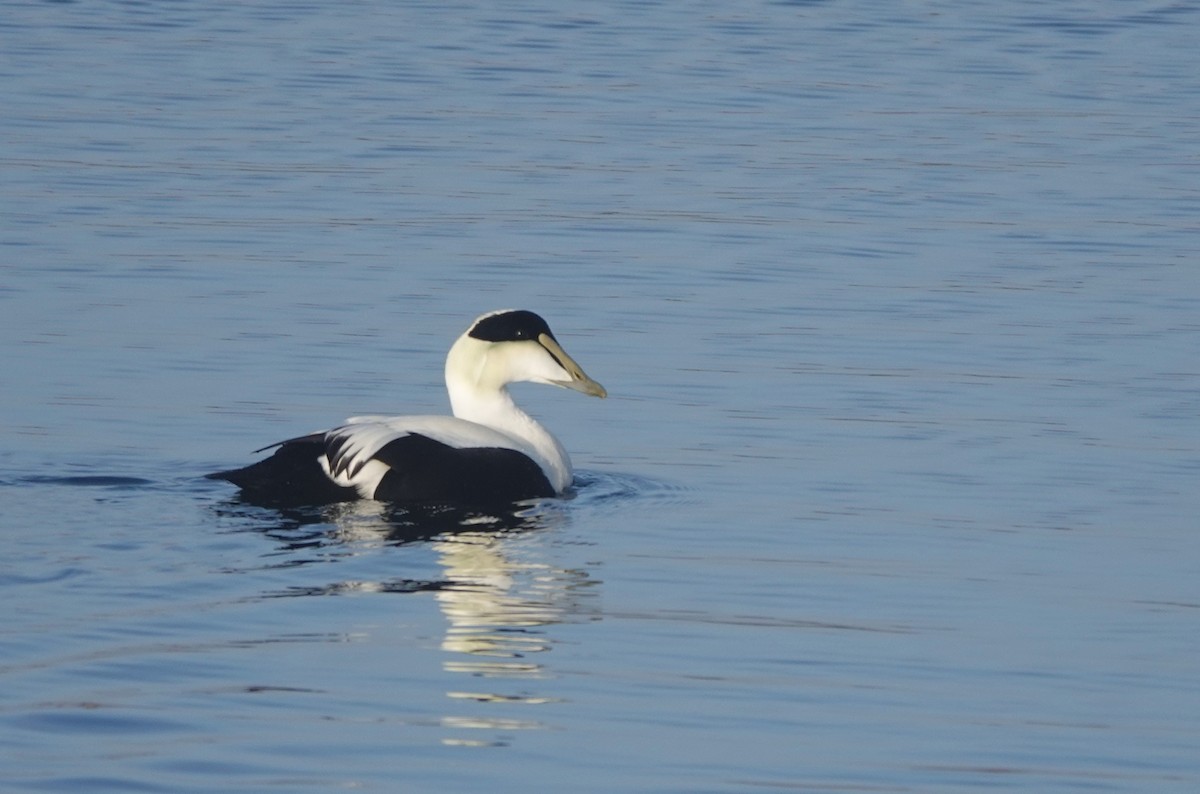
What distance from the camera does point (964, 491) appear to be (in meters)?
9.08

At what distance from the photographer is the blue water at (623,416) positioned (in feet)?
19.9

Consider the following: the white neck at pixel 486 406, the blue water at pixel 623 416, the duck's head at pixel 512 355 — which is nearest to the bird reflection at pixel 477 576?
the blue water at pixel 623 416

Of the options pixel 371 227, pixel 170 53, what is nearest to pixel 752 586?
pixel 371 227

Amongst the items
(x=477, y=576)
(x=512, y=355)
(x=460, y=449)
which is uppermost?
(x=512, y=355)

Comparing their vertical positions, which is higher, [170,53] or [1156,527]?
[170,53]

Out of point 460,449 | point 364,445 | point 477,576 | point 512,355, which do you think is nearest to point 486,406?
point 512,355

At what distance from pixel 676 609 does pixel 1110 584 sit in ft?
5.21

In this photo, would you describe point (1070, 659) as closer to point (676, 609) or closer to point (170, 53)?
point (676, 609)

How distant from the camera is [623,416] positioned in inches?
412

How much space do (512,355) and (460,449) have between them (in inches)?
30.7

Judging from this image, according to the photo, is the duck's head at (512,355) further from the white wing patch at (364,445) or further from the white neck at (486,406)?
the white wing patch at (364,445)

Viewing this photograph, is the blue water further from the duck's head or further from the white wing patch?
the duck's head

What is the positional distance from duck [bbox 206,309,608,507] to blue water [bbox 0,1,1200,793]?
0.20 m

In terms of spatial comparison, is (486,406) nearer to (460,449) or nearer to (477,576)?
(460,449)
